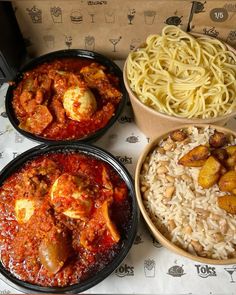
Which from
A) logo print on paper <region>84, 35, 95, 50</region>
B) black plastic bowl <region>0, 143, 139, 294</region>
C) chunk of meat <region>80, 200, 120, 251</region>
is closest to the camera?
black plastic bowl <region>0, 143, 139, 294</region>

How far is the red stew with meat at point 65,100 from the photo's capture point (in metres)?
1.84

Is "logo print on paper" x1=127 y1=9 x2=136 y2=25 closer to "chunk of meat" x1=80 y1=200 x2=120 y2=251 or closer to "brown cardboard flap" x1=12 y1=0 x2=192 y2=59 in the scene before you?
"brown cardboard flap" x1=12 y1=0 x2=192 y2=59

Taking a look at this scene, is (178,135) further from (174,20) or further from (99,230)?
(174,20)

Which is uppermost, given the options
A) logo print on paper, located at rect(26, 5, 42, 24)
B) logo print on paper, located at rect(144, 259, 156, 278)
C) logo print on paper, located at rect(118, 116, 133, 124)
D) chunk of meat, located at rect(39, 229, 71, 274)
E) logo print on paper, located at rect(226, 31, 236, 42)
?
logo print on paper, located at rect(26, 5, 42, 24)

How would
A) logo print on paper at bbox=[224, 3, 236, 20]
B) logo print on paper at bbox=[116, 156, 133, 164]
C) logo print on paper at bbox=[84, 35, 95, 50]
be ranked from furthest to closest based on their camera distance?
logo print on paper at bbox=[84, 35, 95, 50]
logo print on paper at bbox=[116, 156, 133, 164]
logo print on paper at bbox=[224, 3, 236, 20]

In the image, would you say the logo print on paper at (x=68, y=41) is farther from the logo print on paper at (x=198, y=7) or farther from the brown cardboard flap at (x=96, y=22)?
the logo print on paper at (x=198, y=7)

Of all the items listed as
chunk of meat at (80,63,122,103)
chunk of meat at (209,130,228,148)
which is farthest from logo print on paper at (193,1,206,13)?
chunk of meat at (209,130,228,148)

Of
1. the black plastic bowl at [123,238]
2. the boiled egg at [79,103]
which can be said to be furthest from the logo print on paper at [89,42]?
the black plastic bowl at [123,238]

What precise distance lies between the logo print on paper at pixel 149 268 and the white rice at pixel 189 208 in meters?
0.21

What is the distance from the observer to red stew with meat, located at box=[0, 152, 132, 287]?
1446mm

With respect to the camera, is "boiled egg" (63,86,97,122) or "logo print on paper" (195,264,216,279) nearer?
"logo print on paper" (195,264,216,279)

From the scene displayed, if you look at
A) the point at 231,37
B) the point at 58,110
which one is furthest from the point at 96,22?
the point at 231,37

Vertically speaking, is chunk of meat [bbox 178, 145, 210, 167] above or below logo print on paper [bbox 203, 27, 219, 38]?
below

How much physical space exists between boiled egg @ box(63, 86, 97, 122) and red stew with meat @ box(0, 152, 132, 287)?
0.30 metres
